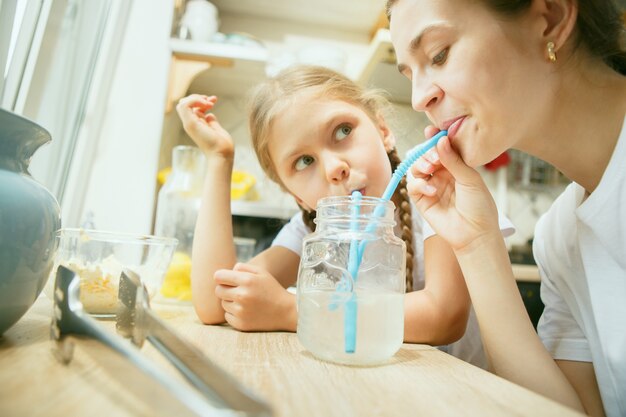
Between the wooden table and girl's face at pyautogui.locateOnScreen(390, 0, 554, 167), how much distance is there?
325mm

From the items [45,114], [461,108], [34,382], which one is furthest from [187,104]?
[34,382]

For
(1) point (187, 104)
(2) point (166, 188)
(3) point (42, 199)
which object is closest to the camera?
(3) point (42, 199)

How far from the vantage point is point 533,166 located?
237 centimetres

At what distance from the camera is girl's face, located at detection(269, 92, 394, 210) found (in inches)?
33.3

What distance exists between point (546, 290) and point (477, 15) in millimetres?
553

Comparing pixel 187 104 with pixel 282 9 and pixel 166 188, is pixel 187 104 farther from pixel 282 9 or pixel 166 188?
pixel 282 9

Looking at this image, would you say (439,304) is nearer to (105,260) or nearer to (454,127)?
(454,127)

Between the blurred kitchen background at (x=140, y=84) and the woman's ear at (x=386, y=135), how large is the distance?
116mm

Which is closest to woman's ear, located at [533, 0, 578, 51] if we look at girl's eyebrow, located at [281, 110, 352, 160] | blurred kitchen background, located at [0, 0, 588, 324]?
girl's eyebrow, located at [281, 110, 352, 160]

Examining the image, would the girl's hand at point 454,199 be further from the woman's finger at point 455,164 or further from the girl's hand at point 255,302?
the girl's hand at point 255,302

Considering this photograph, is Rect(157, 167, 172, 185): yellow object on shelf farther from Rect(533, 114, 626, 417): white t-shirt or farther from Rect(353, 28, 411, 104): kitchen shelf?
Rect(533, 114, 626, 417): white t-shirt

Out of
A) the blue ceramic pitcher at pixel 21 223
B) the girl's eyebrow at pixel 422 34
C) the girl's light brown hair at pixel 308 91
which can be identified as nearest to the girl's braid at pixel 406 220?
the girl's light brown hair at pixel 308 91

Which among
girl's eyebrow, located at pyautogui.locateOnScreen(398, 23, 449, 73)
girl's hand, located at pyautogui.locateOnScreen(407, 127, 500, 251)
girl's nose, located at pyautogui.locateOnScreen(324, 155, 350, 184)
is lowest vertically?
girl's hand, located at pyautogui.locateOnScreen(407, 127, 500, 251)

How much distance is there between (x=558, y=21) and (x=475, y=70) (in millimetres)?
161
